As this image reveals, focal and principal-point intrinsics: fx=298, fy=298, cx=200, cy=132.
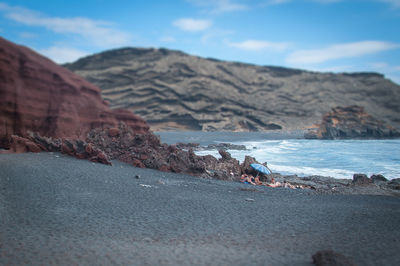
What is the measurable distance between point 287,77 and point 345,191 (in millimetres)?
82151

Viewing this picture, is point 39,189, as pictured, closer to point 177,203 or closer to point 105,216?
point 105,216

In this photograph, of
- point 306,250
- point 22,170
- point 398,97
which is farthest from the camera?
point 398,97

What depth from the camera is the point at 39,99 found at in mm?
12219

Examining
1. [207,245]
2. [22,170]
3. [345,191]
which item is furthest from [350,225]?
[22,170]

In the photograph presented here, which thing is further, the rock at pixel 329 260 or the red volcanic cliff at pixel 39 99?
the red volcanic cliff at pixel 39 99

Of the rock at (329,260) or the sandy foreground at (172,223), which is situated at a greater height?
the rock at (329,260)

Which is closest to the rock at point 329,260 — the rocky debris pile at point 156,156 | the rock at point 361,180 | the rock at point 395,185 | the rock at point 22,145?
the rocky debris pile at point 156,156

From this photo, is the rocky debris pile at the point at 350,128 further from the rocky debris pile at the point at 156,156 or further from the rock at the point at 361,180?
the rock at the point at 361,180

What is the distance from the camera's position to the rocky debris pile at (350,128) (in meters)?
40.3

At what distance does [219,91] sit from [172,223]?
63116mm

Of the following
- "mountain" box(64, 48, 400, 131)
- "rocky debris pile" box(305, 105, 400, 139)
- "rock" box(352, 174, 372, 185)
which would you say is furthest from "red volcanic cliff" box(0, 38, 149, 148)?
"mountain" box(64, 48, 400, 131)

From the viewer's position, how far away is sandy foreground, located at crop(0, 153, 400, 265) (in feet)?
11.8

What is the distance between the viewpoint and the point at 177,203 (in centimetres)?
614

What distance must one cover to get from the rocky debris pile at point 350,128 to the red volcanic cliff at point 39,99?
32329mm
